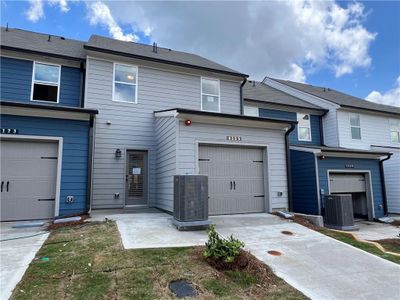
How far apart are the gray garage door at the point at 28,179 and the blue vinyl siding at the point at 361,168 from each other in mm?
9622

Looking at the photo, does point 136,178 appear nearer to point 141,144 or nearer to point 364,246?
point 141,144

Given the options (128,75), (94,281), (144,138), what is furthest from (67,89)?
(94,281)

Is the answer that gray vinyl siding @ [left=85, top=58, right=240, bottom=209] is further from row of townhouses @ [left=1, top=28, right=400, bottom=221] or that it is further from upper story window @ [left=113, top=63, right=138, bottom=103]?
upper story window @ [left=113, top=63, right=138, bottom=103]

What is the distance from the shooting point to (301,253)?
5.05 m

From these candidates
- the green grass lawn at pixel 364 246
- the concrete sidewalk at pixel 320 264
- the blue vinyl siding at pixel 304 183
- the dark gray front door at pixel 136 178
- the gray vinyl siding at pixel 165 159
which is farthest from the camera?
the blue vinyl siding at pixel 304 183

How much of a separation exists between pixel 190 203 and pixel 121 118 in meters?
4.90

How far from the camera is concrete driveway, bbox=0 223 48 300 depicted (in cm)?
339

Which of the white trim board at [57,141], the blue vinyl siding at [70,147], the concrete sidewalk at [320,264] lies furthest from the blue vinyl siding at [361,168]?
the white trim board at [57,141]

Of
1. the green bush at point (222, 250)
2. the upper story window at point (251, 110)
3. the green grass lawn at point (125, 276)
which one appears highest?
the upper story window at point (251, 110)

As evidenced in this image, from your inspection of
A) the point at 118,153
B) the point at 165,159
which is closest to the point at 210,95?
the point at 165,159

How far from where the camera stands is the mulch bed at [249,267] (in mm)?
3854

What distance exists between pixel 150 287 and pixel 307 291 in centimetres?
206

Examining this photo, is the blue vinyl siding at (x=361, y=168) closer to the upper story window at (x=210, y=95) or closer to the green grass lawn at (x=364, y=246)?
the green grass lawn at (x=364, y=246)

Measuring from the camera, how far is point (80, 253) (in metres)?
4.39
